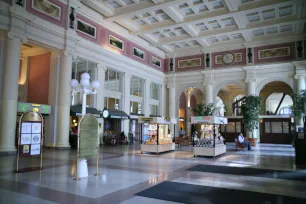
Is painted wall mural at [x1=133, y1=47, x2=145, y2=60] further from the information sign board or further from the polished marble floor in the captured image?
the polished marble floor

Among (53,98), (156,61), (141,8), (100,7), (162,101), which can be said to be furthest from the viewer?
(162,101)

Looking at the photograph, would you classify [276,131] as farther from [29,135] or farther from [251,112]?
[29,135]

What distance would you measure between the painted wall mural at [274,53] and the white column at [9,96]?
60.6ft

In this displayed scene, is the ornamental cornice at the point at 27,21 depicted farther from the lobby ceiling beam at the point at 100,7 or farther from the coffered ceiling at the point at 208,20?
the coffered ceiling at the point at 208,20

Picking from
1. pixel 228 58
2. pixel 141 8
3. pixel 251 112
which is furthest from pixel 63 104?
pixel 228 58

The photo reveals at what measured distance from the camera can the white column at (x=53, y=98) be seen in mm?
14102

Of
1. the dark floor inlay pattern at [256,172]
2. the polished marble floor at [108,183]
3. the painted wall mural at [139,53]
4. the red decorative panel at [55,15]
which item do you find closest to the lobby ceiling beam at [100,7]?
the red decorative panel at [55,15]

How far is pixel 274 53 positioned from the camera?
68.7 feet

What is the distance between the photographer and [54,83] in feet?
47.2

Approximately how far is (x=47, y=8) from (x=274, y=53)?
17582 mm

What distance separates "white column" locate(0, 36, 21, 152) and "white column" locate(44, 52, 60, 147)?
2608 mm

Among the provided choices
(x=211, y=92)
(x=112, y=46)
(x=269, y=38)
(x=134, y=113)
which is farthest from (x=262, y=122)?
(x=112, y=46)

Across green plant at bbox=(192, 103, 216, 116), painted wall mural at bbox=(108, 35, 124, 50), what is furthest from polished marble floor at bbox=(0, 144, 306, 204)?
green plant at bbox=(192, 103, 216, 116)

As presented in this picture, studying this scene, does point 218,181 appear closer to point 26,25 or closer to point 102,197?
point 102,197
